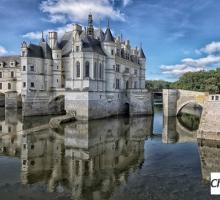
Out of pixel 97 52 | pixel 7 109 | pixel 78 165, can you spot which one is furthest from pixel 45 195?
pixel 7 109

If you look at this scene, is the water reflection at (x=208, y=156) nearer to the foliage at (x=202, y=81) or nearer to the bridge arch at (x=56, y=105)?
the bridge arch at (x=56, y=105)

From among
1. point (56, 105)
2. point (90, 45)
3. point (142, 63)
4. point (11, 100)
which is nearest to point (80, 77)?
point (90, 45)

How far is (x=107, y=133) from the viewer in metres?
28.4

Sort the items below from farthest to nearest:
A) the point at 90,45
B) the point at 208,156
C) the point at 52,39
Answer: the point at 52,39, the point at 90,45, the point at 208,156

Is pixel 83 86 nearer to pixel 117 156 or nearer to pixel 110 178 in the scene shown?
pixel 117 156

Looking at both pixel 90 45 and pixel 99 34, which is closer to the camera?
pixel 90 45

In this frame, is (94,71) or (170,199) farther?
(94,71)

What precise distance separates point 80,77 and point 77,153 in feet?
59.9

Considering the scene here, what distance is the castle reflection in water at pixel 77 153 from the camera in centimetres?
1402

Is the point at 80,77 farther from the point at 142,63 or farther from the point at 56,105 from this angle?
the point at 142,63

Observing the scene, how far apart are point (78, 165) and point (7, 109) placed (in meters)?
36.5

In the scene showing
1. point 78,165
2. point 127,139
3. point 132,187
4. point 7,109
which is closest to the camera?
point 132,187

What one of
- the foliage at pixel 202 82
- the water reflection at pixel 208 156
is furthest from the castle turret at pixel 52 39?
the water reflection at pixel 208 156

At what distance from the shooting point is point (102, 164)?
1745cm
